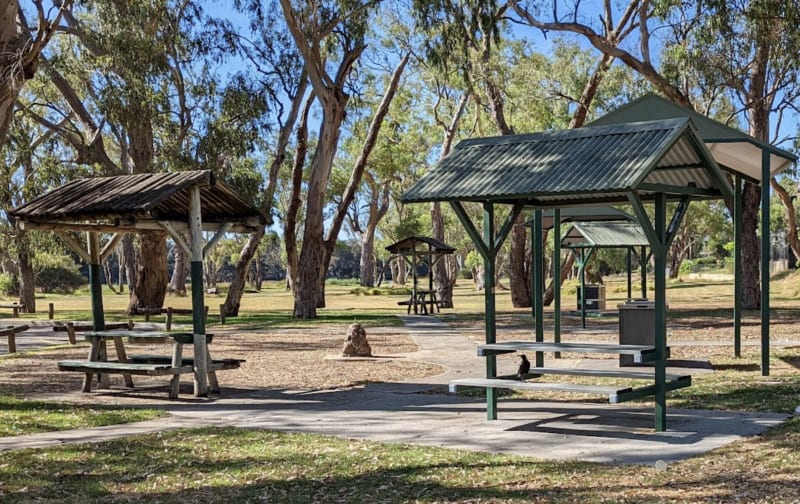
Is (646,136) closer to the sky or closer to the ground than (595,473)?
closer to the sky

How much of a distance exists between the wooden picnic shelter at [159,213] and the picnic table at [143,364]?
0.22m

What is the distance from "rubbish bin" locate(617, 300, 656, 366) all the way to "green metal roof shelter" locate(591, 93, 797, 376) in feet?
4.30

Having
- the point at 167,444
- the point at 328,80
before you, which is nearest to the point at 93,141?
the point at 328,80

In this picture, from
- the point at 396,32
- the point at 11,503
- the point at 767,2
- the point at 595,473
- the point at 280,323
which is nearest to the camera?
the point at 11,503

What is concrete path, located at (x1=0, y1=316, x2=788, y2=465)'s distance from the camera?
844 centimetres

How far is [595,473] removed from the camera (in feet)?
23.9

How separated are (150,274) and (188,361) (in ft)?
67.9

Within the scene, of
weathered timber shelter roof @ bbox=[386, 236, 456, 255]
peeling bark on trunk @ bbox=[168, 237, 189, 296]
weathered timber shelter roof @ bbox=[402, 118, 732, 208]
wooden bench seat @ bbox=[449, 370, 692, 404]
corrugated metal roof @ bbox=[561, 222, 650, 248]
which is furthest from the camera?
peeling bark on trunk @ bbox=[168, 237, 189, 296]

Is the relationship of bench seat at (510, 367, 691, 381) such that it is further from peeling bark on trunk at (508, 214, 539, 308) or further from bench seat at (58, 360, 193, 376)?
peeling bark on trunk at (508, 214, 539, 308)

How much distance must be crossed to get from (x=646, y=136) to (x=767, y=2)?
511 inches

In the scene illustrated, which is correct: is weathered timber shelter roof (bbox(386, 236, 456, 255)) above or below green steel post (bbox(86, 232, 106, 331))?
above

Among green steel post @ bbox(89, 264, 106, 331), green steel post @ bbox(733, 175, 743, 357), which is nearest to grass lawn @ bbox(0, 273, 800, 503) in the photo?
green steel post @ bbox(89, 264, 106, 331)

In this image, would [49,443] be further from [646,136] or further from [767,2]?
[767,2]

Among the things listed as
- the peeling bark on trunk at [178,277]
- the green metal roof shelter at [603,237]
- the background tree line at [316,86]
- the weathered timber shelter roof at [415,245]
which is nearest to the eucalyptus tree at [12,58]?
the background tree line at [316,86]
